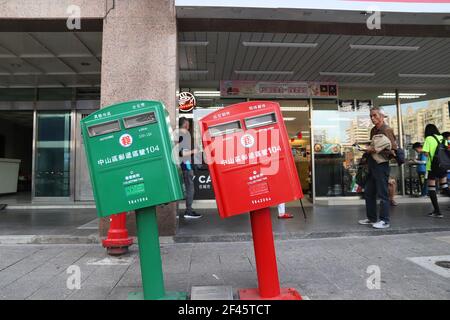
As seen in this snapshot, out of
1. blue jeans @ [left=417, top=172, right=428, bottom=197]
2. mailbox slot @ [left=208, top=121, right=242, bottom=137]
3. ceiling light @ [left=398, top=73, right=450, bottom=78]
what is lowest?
blue jeans @ [left=417, top=172, right=428, bottom=197]

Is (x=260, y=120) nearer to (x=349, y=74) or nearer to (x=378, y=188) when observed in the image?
(x=378, y=188)

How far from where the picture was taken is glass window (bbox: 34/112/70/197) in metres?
9.95

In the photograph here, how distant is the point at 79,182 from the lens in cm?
998

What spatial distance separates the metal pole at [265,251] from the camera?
9.61 ft

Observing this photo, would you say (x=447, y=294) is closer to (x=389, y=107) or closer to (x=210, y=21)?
(x=210, y=21)

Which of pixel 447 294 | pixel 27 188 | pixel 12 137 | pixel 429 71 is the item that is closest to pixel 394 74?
pixel 429 71

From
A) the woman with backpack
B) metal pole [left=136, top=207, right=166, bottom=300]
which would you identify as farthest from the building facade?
metal pole [left=136, top=207, right=166, bottom=300]

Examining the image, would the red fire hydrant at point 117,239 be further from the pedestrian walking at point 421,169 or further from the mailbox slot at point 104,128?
the pedestrian walking at point 421,169

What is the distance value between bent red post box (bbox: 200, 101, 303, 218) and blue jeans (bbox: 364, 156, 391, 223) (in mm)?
3204

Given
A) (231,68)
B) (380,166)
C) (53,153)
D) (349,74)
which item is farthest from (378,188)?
(53,153)

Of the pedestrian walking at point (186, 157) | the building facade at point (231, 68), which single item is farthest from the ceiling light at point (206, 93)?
the pedestrian walking at point (186, 157)

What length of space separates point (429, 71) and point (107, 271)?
28.3ft

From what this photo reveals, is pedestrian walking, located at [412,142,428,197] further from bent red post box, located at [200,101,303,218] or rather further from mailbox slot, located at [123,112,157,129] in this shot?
mailbox slot, located at [123,112,157,129]

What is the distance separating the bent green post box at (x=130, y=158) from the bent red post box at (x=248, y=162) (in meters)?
0.35
